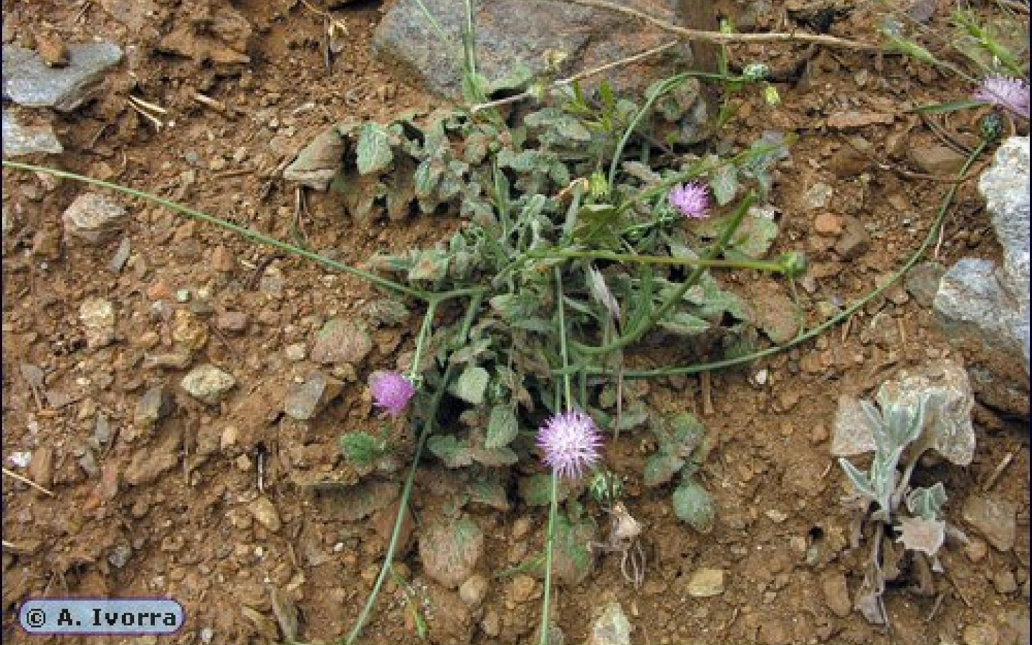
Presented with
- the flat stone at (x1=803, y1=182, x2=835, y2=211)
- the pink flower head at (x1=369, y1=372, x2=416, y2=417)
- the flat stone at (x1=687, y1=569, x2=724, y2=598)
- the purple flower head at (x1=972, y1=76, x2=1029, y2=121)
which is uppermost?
the purple flower head at (x1=972, y1=76, x2=1029, y2=121)

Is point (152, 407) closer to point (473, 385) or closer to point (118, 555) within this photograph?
point (118, 555)

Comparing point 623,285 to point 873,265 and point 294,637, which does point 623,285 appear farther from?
point 294,637

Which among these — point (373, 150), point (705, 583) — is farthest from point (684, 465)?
point (373, 150)

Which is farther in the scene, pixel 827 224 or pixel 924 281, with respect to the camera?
pixel 827 224

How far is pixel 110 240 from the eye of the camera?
7.68ft

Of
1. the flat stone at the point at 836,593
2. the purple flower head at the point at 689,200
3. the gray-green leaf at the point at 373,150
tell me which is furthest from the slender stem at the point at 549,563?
the gray-green leaf at the point at 373,150

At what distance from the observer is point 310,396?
215cm

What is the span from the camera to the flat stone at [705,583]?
206 cm

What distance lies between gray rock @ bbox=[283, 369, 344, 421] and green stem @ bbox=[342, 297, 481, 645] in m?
0.21

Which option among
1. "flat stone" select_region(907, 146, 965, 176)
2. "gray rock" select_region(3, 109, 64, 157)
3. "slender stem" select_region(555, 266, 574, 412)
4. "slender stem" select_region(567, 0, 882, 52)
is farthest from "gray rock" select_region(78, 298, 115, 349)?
"flat stone" select_region(907, 146, 965, 176)

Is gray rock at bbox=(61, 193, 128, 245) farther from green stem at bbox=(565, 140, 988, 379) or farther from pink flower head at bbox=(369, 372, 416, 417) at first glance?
green stem at bbox=(565, 140, 988, 379)

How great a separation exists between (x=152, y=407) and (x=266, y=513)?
323 mm

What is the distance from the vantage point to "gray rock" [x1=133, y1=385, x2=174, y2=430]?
7.04 ft

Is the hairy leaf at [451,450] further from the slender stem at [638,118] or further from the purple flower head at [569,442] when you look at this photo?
the slender stem at [638,118]
